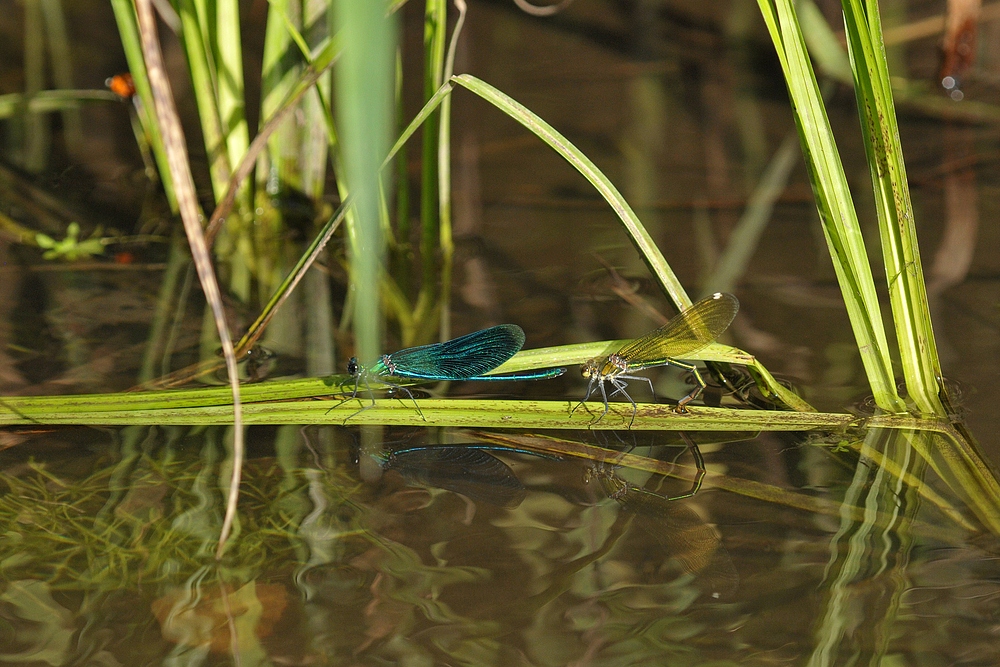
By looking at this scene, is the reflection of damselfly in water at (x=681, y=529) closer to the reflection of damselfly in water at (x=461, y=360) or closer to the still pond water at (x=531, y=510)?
the still pond water at (x=531, y=510)

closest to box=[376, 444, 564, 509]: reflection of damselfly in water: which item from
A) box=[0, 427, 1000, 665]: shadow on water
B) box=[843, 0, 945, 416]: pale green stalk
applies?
box=[0, 427, 1000, 665]: shadow on water

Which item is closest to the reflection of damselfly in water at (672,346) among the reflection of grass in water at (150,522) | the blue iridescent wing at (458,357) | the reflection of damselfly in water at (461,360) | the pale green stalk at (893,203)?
the reflection of damselfly in water at (461,360)

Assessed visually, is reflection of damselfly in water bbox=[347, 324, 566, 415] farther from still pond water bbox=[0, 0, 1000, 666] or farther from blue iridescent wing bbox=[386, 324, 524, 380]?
still pond water bbox=[0, 0, 1000, 666]

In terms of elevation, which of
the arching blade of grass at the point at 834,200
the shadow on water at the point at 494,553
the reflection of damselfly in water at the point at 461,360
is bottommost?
the shadow on water at the point at 494,553

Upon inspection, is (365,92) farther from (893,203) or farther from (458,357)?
(893,203)

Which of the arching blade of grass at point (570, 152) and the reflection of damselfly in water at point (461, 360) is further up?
the arching blade of grass at point (570, 152)

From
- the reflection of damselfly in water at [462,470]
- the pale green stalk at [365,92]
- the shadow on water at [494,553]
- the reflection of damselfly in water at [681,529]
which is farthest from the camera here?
the reflection of damselfly in water at [462,470]

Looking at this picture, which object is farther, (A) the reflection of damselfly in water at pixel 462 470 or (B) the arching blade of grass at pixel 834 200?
(A) the reflection of damselfly in water at pixel 462 470
